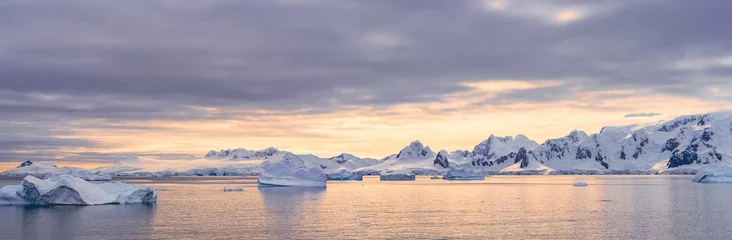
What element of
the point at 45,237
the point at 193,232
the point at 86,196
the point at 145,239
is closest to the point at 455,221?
the point at 193,232

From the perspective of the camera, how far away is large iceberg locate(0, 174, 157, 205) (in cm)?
6925

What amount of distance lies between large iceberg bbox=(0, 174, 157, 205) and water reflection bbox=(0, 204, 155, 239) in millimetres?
1380

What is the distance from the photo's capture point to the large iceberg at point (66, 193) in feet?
227

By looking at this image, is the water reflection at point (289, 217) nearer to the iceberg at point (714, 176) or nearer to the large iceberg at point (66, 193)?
the large iceberg at point (66, 193)

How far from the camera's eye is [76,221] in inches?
2152

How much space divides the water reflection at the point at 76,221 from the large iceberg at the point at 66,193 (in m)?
1.38

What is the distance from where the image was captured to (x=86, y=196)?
71438 mm

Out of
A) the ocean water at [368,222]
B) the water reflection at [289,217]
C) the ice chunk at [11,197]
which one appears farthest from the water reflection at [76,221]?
the water reflection at [289,217]

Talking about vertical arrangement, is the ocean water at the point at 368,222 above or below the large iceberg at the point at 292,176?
below

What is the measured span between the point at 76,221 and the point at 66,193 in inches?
704

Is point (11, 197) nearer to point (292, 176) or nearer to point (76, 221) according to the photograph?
point (76, 221)

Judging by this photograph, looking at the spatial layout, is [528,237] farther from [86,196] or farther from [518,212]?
[86,196]

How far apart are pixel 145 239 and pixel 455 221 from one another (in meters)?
24.4

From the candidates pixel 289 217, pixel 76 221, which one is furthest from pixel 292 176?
pixel 76 221
